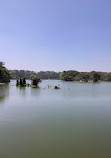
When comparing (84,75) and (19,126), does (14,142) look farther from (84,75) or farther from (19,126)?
(84,75)

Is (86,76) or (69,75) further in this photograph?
(69,75)

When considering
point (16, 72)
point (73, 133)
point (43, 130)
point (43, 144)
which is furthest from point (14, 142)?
point (16, 72)

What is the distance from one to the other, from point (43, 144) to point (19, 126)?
325 cm

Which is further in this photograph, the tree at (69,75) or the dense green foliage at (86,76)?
the tree at (69,75)

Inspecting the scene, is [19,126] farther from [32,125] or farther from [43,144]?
[43,144]

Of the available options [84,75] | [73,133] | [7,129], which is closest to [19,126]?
[7,129]

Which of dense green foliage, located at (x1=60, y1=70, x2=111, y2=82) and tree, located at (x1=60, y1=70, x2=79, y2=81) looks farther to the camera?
tree, located at (x1=60, y1=70, x2=79, y2=81)

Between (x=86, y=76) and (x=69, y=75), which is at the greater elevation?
(x=69, y=75)

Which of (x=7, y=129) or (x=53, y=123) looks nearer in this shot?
(x=7, y=129)

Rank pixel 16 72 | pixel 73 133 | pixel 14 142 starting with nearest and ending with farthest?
1. pixel 14 142
2. pixel 73 133
3. pixel 16 72

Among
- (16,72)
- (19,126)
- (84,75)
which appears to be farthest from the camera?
(16,72)

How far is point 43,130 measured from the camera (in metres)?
8.44

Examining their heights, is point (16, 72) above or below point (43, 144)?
above

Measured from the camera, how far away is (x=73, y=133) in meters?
7.99
